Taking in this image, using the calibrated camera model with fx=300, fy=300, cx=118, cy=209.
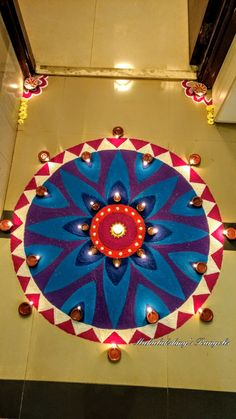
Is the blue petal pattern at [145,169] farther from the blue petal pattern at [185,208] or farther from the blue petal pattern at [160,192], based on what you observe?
the blue petal pattern at [185,208]

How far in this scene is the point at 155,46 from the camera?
351cm

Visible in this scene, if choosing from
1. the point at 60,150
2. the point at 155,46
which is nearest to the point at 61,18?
the point at 155,46

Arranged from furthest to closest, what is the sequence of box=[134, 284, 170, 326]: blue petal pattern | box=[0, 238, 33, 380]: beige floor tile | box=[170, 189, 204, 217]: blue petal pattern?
box=[170, 189, 204, 217]: blue petal pattern, box=[134, 284, 170, 326]: blue petal pattern, box=[0, 238, 33, 380]: beige floor tile

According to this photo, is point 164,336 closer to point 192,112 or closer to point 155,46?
point 192,112

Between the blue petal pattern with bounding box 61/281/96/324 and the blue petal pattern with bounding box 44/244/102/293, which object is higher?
the blue petal pattern with bounding box 44/244/102/293

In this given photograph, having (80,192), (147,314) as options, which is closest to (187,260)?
(147,314)

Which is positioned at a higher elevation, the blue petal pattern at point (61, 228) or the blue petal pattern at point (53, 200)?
the blue petal pattern at point (53, 200)

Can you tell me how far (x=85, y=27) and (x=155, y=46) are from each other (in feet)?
2.87

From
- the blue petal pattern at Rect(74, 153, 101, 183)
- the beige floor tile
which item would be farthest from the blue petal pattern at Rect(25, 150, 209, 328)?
the beige floor tile

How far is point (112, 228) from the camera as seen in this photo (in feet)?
8.99

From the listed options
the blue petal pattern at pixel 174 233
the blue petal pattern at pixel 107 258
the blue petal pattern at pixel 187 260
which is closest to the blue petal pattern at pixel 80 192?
the blue petal pattern at pixel 107 258

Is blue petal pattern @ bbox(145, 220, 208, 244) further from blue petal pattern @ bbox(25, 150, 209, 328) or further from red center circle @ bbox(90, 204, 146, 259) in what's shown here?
red center circle @ bbox(90, 204, 146, 259)

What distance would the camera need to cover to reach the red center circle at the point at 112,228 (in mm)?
2701

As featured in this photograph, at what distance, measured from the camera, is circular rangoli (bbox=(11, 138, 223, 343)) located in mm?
2553
